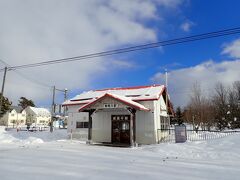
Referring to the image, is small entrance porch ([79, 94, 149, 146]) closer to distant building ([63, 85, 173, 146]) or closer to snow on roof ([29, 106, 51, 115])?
distant building ([63, 85, 173, 146])

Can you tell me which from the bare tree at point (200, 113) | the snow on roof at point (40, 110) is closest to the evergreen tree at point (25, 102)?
the snow on roof at point (40, 110)

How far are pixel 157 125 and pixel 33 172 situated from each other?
15253 millimetres

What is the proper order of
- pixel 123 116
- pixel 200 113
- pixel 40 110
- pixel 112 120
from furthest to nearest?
pixel 40 110 → pixel 200 113 → pixel 112 120 → pixel 123 116

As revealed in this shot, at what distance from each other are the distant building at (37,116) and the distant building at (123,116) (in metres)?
79.8

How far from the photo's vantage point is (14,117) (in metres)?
93.2

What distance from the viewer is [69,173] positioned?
8.63m

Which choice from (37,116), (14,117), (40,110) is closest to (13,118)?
(14,117)

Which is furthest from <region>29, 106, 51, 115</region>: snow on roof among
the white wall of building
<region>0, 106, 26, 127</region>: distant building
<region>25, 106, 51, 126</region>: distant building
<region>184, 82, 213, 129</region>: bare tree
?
<region>184, 82, 213, 129</region>: bare tree

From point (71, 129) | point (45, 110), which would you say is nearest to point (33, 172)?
point (71, 129)

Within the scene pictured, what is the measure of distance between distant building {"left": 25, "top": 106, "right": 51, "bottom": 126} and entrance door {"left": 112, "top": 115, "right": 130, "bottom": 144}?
8295 centimetres

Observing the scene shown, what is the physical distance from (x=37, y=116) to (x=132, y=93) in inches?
3402

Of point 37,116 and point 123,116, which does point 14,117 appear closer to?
point 37,116

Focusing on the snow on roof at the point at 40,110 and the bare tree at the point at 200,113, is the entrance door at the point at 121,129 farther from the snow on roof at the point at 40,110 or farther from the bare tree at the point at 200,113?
the snow on roof at the point at 40,110

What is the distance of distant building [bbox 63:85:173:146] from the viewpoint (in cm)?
2098
